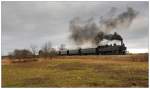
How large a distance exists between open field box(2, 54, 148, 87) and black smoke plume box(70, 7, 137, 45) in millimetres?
405

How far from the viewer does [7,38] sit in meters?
8.45

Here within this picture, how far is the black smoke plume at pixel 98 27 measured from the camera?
836 centimetres

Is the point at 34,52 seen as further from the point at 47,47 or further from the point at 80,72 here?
the point at 80,72

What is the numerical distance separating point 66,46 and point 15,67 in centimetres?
117

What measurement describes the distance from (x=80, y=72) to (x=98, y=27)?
1021mm

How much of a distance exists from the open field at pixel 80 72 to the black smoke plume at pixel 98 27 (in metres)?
0.41

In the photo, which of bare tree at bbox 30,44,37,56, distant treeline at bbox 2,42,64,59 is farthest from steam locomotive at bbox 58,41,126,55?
bare tree at bbox 30,44,37,56

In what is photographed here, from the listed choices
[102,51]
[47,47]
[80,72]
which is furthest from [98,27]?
[47,47]

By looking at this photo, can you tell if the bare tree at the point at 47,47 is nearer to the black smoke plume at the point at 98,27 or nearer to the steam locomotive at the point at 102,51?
the steam locomotive at the point at 102,51

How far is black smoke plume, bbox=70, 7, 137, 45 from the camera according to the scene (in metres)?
8.36

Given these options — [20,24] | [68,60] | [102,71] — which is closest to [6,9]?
[20,24]

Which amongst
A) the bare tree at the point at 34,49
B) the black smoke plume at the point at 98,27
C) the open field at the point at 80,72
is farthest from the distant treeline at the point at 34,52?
the black smoke plume at the point at 98,27

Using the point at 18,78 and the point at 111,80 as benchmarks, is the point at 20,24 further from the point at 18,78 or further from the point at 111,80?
the point at 111,80

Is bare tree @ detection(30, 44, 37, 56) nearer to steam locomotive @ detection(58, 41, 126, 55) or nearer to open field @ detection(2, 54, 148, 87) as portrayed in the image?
open field @ detection(2, 54, 148, 87)
